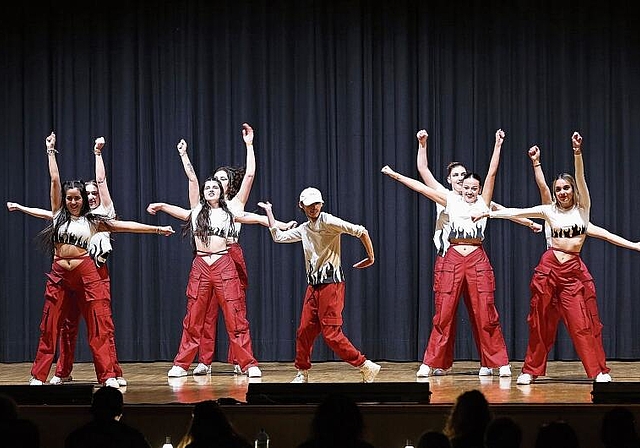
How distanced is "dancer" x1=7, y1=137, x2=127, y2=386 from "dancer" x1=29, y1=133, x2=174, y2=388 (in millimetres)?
169

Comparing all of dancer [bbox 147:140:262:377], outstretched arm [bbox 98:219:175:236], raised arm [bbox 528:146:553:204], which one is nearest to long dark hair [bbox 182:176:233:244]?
dancer [bbox 147:140:262:377]

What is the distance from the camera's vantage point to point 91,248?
27.8 ft

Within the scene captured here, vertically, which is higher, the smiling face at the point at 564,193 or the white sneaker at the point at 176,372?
the smiling face at the point at 564,193

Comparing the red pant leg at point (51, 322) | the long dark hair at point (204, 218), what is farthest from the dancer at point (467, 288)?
the red pant leg at point (51, 322)

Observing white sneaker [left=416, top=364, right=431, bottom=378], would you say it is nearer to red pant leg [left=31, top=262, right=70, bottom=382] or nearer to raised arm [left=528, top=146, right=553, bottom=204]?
raised arm [left=528, top=146, right=553, bottom=204]

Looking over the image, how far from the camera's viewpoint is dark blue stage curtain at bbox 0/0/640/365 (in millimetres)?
9984

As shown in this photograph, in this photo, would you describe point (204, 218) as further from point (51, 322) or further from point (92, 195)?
point (51, 322)

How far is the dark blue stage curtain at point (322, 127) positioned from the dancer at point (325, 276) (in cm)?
239

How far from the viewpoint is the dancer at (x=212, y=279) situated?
324 inches

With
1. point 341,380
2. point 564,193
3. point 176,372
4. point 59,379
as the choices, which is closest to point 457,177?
point 564,193

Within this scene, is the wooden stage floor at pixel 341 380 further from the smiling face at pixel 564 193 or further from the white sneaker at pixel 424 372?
the smiling face at pixel 564 193

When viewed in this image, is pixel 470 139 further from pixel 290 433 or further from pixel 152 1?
pixel 290 433

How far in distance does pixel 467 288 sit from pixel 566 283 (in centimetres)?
Answer: 87

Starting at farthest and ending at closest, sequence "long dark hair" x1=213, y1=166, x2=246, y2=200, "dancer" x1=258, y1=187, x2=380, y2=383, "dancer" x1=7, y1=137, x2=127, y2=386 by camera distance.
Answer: "long dark hair" x1=213, y1=166, x2=246, y2=200 → "dancer" x1=7, y1=137, x2=127, y2=386 → "dancer" x1=258, y1=187, x2=380, y2=383
